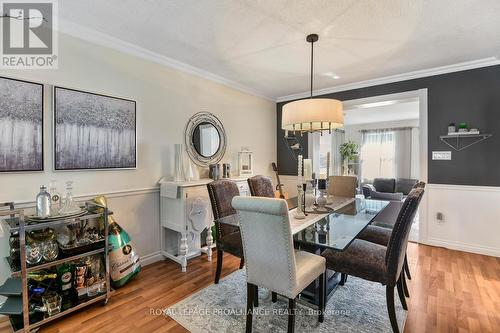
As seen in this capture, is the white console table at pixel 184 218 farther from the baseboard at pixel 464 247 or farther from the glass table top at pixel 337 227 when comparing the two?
the baseboard at pixel 464 247

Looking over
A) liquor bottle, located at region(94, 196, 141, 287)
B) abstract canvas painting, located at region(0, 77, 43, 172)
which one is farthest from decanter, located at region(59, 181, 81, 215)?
abstract canvas painting, located at region(0, 77, 43, 172)

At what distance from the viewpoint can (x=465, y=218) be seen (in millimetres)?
3217

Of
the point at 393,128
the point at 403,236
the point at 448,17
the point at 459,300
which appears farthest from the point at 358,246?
the point at 393,128

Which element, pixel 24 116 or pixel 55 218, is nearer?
pixel 55 218

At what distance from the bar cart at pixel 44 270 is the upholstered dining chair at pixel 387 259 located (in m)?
1.93

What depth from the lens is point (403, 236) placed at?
1678 millimetres

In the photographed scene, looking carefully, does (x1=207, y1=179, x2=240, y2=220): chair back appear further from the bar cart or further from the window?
the window

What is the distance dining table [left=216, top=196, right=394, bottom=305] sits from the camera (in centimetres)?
166

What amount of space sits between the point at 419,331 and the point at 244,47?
2956 mm

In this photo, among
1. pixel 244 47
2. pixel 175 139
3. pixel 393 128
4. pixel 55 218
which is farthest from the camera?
pixel 393 128

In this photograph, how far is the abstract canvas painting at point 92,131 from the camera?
2.19 metres

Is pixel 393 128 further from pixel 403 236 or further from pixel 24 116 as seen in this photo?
pixel 24 116

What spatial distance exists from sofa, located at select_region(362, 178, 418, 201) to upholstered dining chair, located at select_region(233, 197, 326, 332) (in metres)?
3.96

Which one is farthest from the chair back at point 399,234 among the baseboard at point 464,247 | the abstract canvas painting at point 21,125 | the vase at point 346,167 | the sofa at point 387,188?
the vase at point 346,167
